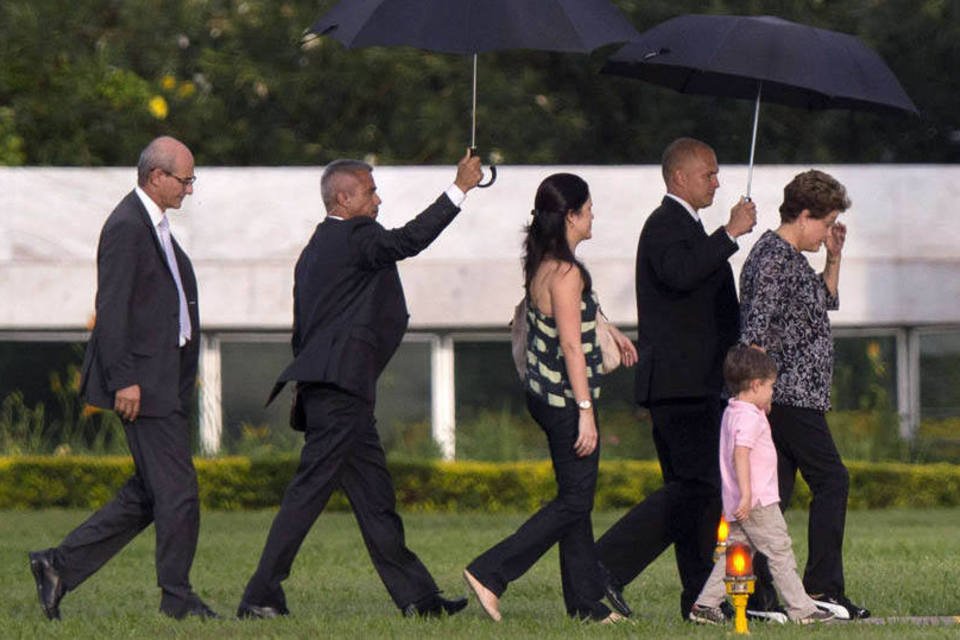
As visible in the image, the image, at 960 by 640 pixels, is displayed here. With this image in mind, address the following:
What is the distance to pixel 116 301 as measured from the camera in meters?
8.78

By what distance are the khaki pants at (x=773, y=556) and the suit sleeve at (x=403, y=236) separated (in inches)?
62.1

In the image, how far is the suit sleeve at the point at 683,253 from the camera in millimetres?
8633

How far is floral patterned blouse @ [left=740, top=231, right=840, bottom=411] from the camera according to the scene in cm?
884

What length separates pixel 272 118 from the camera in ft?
86.4

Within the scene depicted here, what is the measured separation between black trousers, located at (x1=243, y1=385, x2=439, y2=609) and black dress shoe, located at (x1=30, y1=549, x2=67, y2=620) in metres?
0.74

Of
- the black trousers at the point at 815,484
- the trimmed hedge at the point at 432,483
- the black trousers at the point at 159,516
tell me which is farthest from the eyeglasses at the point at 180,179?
the trimmed hedge at the point at 432,483

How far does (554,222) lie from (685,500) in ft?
4.02

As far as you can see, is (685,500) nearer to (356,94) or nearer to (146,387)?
(146,387)

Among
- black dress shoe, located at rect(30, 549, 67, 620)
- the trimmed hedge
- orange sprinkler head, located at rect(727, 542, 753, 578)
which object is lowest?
the trimmed hedge

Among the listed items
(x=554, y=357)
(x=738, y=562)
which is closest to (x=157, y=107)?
(x=554, y=357)

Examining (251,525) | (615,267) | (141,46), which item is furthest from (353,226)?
(141,46)

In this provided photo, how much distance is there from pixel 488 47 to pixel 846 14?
18325 mm

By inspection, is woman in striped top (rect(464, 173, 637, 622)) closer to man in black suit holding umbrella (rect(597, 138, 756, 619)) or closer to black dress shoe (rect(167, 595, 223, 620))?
man in black suit holding umbrella (rect(597, 138, 756, 619))

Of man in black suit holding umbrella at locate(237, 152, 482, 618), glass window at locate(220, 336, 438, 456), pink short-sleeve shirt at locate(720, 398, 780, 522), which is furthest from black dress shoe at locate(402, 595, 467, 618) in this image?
glass window at locate(220, 336, 438, 456)
